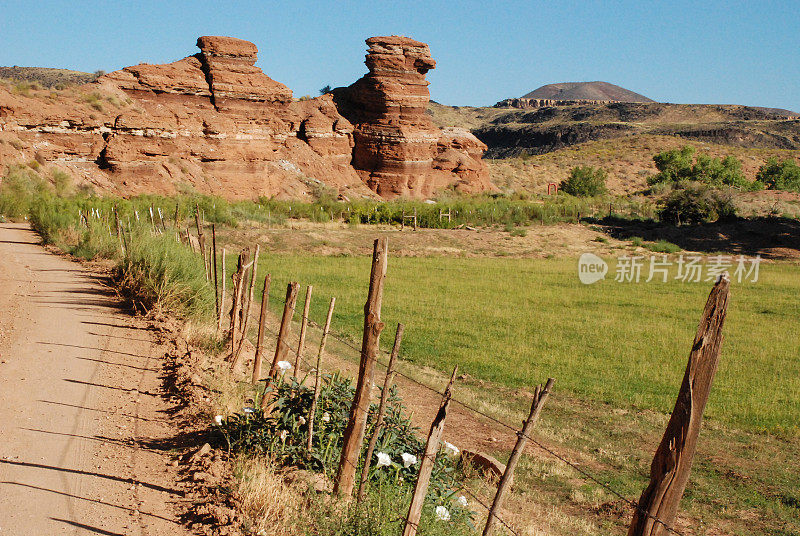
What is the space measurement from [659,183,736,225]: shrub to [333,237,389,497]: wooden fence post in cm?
4526

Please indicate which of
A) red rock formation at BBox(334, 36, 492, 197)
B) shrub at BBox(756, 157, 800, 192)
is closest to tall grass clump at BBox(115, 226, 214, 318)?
red rock formation at BBox(334, 36, 492, 197)

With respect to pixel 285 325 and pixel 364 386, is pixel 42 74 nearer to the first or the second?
pixel 285 325

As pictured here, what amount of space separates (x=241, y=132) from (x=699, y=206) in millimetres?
31325

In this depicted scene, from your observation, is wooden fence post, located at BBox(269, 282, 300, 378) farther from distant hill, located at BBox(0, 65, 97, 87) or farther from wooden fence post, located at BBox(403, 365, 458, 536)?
distant hill, located at BBox(0, 65, 97, 87)

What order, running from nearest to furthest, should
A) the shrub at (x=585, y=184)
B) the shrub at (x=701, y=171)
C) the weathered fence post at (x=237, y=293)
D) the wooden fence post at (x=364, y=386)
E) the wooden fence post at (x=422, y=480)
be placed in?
the wooden fence post at (x=422, y=480) < the wooden fence post at (x=364, y=386) < the weathered fence post at (x=237, y=293) < the shrub at (x=701, y=171) < the shrub at (x=585, y=184)

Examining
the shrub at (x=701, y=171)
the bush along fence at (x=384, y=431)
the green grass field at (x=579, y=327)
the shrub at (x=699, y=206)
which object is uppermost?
the shrub at (x=701, y=171)

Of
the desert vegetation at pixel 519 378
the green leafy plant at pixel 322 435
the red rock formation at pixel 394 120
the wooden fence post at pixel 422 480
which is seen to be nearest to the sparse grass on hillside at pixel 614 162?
the red rock formation at pixel 394 120

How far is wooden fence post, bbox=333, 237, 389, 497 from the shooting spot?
17.6 ft

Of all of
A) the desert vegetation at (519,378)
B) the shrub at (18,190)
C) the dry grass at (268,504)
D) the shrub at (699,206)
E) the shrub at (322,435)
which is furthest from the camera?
the shrub at (699,206)

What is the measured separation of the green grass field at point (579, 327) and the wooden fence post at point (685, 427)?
29.9 feet

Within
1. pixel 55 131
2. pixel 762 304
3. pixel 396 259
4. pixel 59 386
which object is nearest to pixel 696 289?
pixel 762 304

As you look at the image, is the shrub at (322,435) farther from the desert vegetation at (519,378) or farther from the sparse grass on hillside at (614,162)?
the sparse grass on hillside at (614,162)

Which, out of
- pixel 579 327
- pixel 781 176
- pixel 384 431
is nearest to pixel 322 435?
pixel 384 431

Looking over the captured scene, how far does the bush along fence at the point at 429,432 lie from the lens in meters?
3.40
